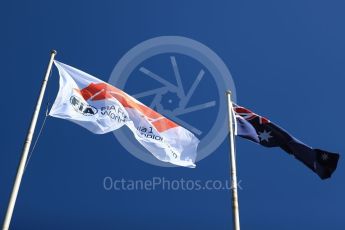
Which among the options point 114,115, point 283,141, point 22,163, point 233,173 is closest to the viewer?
point 22,163

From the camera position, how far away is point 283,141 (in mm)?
18891

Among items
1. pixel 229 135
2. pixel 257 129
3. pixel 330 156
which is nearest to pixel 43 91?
pixel 229 135

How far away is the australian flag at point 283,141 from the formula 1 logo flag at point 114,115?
2.43 meters

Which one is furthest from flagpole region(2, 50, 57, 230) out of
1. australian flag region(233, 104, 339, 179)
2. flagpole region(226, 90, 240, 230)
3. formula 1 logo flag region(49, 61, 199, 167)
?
australian flag region(233, 104, 339, 179)

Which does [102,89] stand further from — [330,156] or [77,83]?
[330,156]

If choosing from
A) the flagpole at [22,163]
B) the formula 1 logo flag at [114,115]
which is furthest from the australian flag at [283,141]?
the flagpole at [22,163]

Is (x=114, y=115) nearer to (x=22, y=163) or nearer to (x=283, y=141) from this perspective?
(x=22, y=163)

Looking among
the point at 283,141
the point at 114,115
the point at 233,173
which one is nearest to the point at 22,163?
the point at 114,115

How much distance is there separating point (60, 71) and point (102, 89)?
178 cm

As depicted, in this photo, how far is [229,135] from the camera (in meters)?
17.2

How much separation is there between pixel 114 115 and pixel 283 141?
765cm

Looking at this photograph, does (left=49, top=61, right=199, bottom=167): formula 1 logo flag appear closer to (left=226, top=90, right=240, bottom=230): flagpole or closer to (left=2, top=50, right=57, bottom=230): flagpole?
(left=2, top=50, right=57, bottom=230): flagpole

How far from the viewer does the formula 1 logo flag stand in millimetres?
15477

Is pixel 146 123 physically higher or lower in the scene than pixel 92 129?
higher
